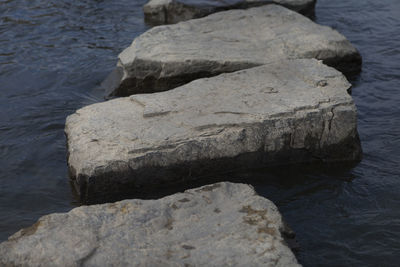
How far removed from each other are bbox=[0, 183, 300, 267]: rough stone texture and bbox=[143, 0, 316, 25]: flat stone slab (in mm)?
4168

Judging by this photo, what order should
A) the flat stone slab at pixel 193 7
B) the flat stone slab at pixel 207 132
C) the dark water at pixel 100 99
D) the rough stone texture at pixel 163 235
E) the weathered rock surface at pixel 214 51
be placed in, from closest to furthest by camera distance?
the rough stone texture at pixel 163 235, the dark water at pixel 100 99, the flat stone slab at pixel 207 132, the weathered rock surface at pixel 214 51, the flat stone slab at pixel 193 7

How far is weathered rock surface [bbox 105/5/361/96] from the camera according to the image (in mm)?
5195

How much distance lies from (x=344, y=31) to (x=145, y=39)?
271 cm

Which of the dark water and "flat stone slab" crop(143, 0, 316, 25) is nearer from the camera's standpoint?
the dark water

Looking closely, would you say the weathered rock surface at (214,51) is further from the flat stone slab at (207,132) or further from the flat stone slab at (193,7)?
the flat stone slab at (193,7)

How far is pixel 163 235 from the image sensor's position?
2.89 metres

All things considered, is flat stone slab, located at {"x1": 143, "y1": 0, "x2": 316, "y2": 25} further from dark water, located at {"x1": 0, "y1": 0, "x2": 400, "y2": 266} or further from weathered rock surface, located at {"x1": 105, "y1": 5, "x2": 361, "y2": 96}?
weathered rock surface, located at {"x1": 105, "y1": 5, "x2": 361, "y2": 96}

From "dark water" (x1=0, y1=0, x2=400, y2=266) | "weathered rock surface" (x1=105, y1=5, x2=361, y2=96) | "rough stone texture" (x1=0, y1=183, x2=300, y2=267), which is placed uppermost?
"weathered rock surface" (x1=105, y1=5, x2=361, y2=96)

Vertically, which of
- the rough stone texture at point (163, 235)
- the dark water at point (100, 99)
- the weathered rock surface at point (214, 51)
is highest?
the weathered rock surface at point (214, 51)

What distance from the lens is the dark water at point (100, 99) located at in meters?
3.53

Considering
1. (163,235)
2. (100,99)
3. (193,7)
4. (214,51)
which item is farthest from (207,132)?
(193,7)

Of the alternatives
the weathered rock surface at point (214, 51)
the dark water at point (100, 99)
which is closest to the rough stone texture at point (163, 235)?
the dark water at point (100, 99)

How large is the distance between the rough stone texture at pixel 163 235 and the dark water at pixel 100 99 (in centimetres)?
50

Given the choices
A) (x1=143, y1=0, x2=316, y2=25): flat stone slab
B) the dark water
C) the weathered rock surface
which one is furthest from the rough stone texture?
(x1=143, y1=0, x2=316, y2=25): flat stone slab
